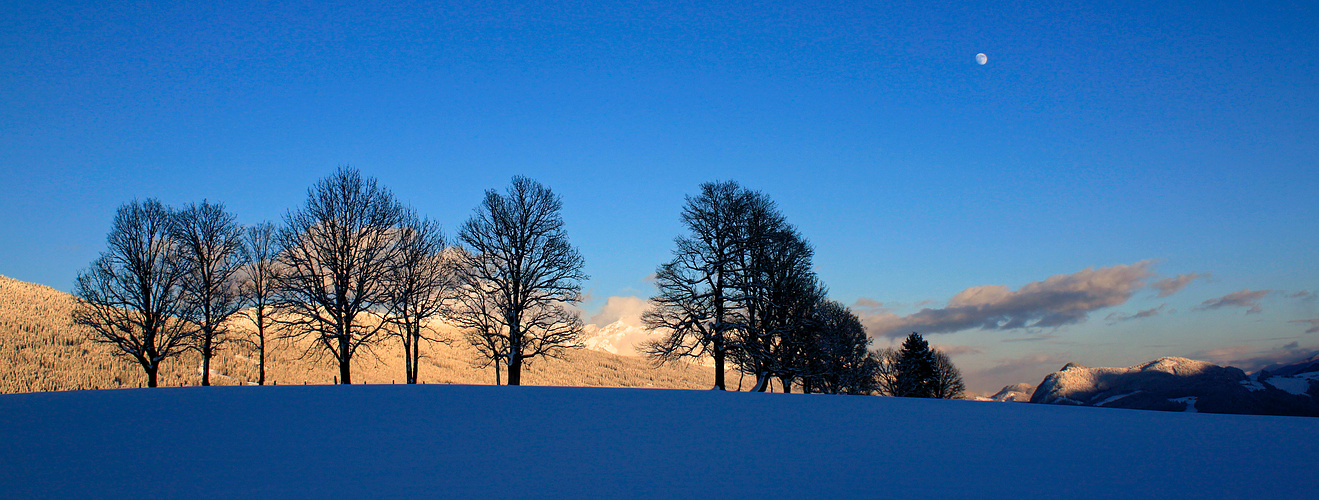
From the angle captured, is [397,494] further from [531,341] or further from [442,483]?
[531,341]

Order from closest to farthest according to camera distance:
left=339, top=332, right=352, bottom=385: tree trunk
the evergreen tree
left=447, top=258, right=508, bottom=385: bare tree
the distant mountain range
→ left=339, top=332, right=352, bottom=385: tree trunk, left=447, top=258, right=508, bottom=385: bare tree, the evergreen tree, the distant mountain range

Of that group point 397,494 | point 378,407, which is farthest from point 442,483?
point 378,407

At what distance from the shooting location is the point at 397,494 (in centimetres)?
621

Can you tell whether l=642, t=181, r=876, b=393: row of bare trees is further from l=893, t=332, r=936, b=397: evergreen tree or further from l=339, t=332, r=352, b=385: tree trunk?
l=893, t=332, r=936, b=397: evergreen tree

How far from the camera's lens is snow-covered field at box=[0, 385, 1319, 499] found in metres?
6.52

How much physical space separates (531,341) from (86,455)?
1707 cm

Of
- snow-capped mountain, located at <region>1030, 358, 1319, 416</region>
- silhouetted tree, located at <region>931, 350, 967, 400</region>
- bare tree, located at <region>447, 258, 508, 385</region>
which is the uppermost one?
bare tree, located at <region>447, 258, 508, 385</region>

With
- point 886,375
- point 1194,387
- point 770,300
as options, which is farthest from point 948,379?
point 1194,387

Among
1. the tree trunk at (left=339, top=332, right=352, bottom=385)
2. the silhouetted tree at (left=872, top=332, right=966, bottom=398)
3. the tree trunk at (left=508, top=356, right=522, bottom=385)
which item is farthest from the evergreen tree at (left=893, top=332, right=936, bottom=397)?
the tree trunk at (left=339, top=332, right=352, bottom=385)

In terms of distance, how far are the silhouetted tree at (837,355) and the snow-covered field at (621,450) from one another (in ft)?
48.9

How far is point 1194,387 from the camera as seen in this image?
9544cm

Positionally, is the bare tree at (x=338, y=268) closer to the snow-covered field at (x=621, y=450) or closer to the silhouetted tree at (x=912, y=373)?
the snow-covered field at (x=621, y=450)

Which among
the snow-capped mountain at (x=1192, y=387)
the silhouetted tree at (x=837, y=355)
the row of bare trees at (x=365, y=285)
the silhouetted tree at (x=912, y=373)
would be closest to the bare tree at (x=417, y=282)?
the row of bare trees at (x=365, y=285)

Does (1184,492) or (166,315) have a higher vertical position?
(166,315)
